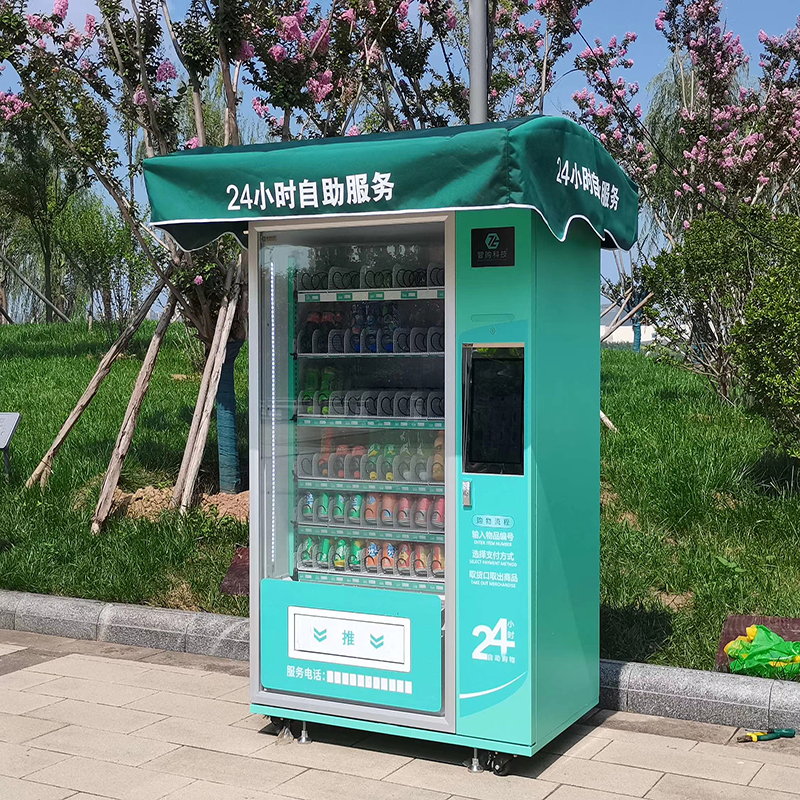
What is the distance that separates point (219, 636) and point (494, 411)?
2844mm

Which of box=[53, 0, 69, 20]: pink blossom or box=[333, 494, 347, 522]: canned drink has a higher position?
box=[53, 0, 69, 20]: pink blossom

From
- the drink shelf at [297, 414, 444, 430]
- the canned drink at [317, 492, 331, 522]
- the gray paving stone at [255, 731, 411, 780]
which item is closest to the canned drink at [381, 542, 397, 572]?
the canned drink at [317, 492, 331, 522]

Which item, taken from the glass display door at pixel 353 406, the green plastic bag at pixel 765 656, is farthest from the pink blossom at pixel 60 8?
the green plastic bag at pixel 765 656

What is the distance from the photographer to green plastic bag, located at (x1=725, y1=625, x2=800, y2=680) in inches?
222

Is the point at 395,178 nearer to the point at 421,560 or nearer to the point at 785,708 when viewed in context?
the point at 421,560

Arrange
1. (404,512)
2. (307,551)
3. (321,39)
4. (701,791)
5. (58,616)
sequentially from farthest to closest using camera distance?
(321,39) → (58,616) → (307,551) → (404,512) → (701,791)

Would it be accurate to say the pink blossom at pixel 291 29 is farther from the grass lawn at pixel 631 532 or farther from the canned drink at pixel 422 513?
the canned drink at pixel 422 513

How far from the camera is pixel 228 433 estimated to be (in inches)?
366

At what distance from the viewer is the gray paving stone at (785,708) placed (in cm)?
530

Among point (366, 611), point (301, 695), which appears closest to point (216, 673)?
point (301, 695)

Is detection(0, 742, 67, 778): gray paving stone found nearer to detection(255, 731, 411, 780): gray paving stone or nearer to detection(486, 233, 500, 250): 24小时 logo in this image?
detection(255, 731, 411, 780): gray paving stone

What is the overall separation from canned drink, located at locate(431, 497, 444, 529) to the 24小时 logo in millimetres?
1373

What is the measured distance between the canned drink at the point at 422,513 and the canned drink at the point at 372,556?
295 mm

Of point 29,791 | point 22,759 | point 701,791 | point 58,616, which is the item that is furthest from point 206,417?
point 701,791
